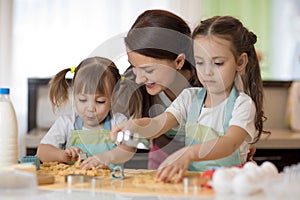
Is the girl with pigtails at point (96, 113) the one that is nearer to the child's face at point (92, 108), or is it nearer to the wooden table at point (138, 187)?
the child's face at point (92, 108)

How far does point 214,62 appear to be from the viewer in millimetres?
1436

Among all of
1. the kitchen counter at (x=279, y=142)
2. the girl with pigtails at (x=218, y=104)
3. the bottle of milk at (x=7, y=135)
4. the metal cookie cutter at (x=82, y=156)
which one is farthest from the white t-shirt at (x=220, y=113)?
the kitchen counter at (x=279, y=142)

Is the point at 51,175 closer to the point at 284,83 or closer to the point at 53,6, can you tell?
the point at 284,83

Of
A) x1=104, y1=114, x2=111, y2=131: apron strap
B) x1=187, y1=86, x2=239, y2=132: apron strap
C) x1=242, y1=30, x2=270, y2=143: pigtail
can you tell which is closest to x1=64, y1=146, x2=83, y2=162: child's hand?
x1=104, y1=114, x2=111, y2=131: apron strap

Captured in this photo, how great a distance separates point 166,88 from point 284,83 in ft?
6.37

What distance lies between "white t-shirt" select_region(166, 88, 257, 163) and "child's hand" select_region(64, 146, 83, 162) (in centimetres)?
31

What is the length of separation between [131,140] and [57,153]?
0.38 meters

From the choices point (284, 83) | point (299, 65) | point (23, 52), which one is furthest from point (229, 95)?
point (299, 65)

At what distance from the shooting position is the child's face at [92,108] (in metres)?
1.59

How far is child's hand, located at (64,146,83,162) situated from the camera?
65.1 inches

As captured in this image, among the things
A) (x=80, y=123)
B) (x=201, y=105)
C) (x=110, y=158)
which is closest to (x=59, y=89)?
(x=80, y=123)

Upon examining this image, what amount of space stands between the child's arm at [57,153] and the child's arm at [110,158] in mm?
126

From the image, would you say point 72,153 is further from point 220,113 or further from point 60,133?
point 220,113

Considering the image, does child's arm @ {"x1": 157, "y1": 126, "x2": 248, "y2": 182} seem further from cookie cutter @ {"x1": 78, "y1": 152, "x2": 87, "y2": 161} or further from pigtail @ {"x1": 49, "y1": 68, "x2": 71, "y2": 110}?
pigtail @ {"x1": 49, "y1": 68, "x2": 71, "y2": 110}
